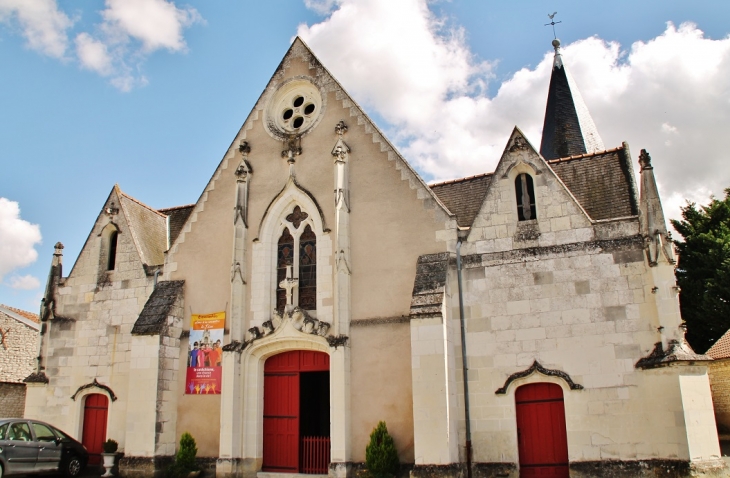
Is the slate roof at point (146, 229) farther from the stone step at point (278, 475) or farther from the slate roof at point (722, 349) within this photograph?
the slate roof at point (722, 349)

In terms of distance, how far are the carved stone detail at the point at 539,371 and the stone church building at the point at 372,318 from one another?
0.13 ft

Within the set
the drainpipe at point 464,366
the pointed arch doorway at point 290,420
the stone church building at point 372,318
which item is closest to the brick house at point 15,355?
the stone church building at point 372,318

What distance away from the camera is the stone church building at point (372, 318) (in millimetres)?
11320

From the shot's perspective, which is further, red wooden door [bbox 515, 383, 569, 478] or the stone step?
the stone step

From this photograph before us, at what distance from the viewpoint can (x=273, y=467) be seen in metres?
13.8

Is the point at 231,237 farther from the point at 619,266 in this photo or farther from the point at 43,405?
the point at 619,266

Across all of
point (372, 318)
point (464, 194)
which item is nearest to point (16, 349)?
point (372, 318)

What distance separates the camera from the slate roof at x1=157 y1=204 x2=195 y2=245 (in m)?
18.7

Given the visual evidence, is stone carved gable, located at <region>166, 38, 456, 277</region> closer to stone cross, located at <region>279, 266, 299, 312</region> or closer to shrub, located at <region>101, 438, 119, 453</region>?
stone cross, located at <region>279, 266, 299, 312</region>

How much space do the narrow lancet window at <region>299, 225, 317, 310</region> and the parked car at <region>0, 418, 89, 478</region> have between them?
6.31 m

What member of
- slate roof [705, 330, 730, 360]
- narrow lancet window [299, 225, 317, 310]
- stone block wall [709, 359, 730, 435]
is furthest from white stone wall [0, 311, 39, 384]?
stone block wall [709, 359, 730, 435]

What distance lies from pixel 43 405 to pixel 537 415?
42.7 feet

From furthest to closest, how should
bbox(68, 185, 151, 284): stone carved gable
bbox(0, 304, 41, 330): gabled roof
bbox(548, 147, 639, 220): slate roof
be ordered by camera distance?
bbox(0, 304, 41, 330): gabled roof, bbox(68, 185, 151, 284): stone carved gable, bbox(548, 147, 639, 220): slate roof

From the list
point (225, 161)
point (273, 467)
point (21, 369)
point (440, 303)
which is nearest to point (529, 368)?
point (440, 303)
